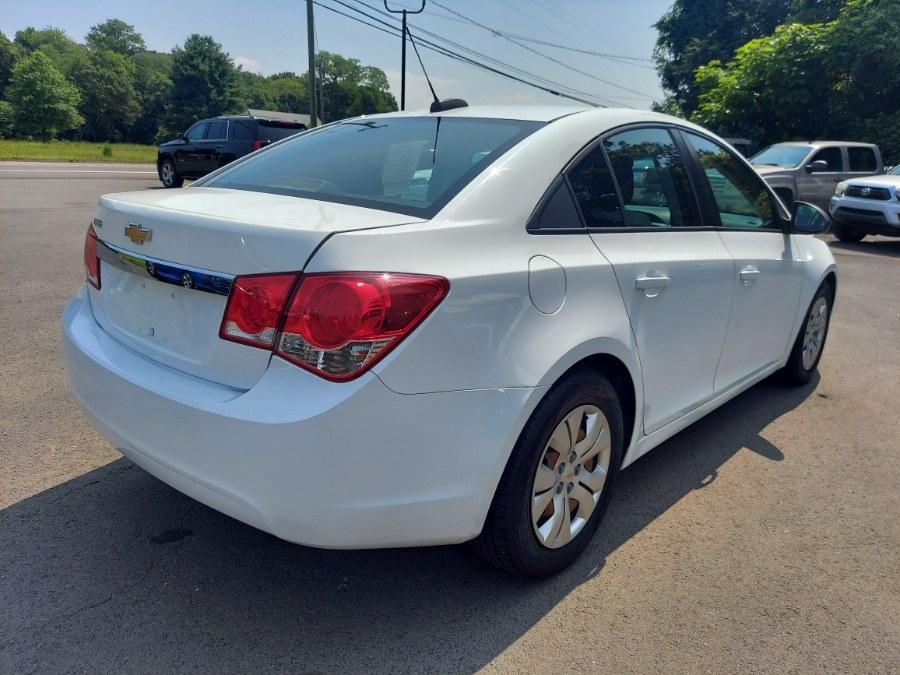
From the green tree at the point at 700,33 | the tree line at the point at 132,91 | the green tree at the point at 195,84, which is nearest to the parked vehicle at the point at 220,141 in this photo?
the green tree at the point at 700,33

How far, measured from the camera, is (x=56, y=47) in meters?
103

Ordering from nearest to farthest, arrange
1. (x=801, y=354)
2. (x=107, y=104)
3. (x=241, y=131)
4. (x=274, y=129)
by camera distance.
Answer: (x=801, y=354) < (x=241, y=131) < (x=274, y=129) < (x=107, y=104)

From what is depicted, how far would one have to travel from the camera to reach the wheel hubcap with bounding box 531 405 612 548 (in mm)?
2348

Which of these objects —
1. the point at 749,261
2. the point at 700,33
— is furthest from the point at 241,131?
the point at 700,33

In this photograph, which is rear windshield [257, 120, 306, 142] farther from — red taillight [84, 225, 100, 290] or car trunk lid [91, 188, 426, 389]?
car trunk lid [91, 188, 426, 389]

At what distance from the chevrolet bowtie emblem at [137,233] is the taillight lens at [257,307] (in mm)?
468

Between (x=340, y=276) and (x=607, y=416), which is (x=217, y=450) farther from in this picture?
(x=607, y=416)

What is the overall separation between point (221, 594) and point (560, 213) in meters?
1.72

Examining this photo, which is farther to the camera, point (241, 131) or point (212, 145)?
point (212, 145)

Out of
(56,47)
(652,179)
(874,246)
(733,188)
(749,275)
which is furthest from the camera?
(56,47)

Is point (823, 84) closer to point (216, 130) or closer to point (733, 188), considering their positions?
point (216, 130)

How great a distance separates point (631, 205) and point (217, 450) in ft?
6.01

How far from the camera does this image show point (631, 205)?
282cm

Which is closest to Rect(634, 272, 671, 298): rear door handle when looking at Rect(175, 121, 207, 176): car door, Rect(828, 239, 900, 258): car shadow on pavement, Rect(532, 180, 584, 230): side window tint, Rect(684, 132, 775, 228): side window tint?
Rect(532, 180, 584, 230): side window tint
